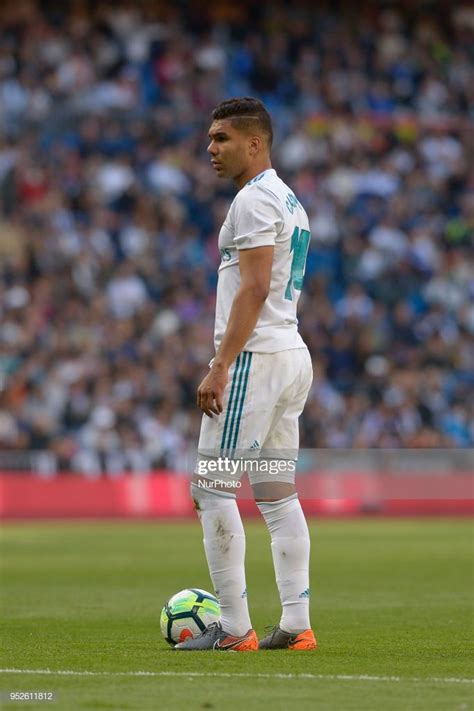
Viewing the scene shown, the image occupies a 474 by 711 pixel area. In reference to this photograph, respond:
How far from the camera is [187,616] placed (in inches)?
301

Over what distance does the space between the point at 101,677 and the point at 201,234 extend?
21207 mm

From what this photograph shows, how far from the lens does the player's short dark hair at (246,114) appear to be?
24.4ft

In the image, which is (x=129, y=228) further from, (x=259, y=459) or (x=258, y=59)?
(x=259, y=459)

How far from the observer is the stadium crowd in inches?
961

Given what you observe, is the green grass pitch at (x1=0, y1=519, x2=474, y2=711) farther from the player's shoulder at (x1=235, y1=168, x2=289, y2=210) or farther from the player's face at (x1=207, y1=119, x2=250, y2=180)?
the player's face at (x1=207, y1=119, x2=250, y2=180)

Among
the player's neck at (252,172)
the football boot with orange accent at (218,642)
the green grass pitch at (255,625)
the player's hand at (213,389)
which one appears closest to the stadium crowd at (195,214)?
the green grass pitch at (255,625)

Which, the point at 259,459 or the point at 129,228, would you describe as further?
the point at 129,228

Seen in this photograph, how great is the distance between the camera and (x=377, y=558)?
15.6m

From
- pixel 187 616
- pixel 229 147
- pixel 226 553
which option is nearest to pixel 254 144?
pixel 229 147

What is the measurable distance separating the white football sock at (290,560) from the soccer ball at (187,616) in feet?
1.54

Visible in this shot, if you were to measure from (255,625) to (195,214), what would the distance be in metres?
19.0

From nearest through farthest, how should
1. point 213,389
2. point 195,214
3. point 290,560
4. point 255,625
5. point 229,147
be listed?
1. point 213,389
2. point 290,560
3. point 229,147
4. point 255,625
5. point 195,214

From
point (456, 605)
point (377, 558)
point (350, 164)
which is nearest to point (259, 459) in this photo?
point (456, 605)

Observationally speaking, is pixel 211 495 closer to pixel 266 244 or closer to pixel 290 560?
pixel 290 560
